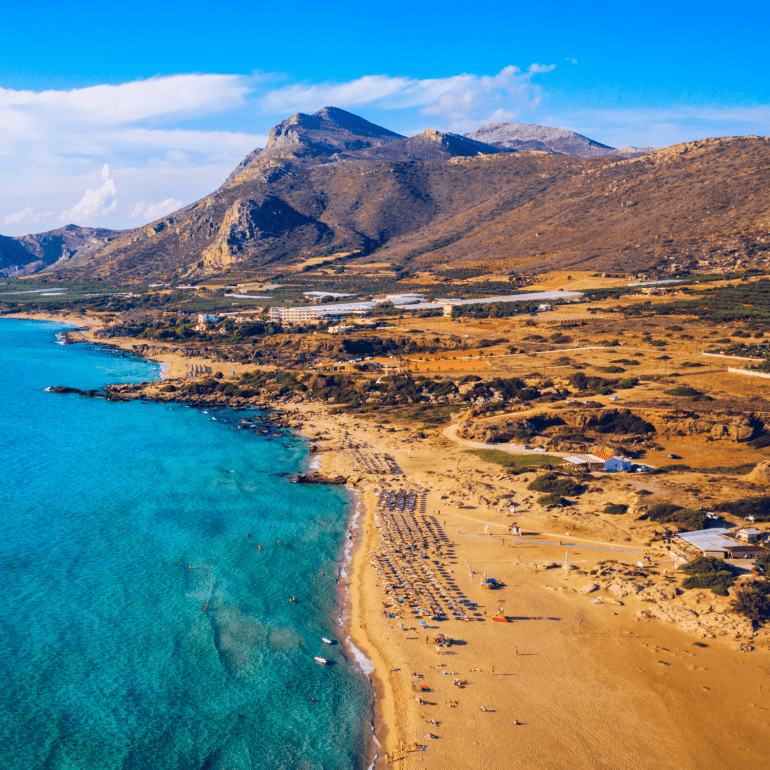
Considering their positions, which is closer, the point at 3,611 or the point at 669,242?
the point at 3,611

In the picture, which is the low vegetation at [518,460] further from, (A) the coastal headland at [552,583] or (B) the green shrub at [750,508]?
(B) the green shrub at [750,508]

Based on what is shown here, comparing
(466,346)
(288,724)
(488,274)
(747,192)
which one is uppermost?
(747,192)

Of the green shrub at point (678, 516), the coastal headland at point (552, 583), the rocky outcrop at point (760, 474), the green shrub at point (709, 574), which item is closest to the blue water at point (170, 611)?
the coastal headland at point (552, 583)

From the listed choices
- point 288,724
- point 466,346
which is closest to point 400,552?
point 288,724

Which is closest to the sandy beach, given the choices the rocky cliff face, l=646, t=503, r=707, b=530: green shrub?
l=646, t=503, r=707, b=530: green shrub

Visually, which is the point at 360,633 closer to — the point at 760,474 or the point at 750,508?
the point at 750,508

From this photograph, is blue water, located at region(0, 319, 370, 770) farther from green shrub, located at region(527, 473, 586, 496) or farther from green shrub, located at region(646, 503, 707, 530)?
green shrub, located at region(646, 503, 707, 530)

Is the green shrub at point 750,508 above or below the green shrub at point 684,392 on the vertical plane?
below

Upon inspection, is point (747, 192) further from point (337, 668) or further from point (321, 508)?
point (337, 668)
